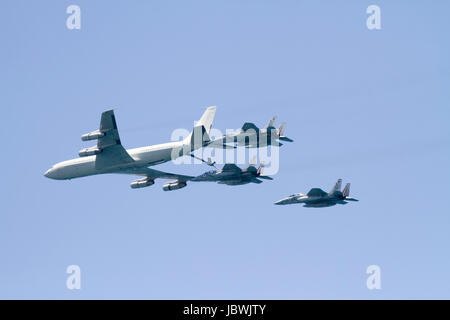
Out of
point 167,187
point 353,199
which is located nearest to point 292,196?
point 353,199

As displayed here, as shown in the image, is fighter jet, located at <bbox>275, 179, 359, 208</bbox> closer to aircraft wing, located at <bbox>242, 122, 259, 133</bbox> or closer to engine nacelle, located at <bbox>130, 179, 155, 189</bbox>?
aircraft wing, located at <bbox>242, 122, 259, 133</bbox>

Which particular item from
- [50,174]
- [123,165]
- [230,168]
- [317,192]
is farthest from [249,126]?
[50,174]

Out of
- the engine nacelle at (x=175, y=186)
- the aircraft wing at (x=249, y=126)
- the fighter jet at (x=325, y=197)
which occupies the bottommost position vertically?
the fighter jet at (x=325, y=197)

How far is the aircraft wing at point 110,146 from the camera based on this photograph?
86.3 meters

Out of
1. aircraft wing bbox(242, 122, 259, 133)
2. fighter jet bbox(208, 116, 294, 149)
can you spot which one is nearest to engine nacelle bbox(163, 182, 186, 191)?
fighter jet bbox(208, 116, 294, 149)

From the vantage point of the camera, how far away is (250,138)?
9575 cm

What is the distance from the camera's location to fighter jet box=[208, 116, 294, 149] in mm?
95562

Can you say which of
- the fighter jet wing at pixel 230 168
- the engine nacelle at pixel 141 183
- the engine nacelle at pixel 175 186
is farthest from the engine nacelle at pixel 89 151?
the engine nacelle at pixel 175 186

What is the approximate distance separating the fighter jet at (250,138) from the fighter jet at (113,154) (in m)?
3.13

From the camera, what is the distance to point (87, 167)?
92500 mm

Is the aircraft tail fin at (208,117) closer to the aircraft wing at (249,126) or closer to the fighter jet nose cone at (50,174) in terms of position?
the aircraft wing at (249,126)

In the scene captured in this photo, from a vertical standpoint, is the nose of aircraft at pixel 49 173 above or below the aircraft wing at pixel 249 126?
below

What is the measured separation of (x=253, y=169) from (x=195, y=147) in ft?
23.1
